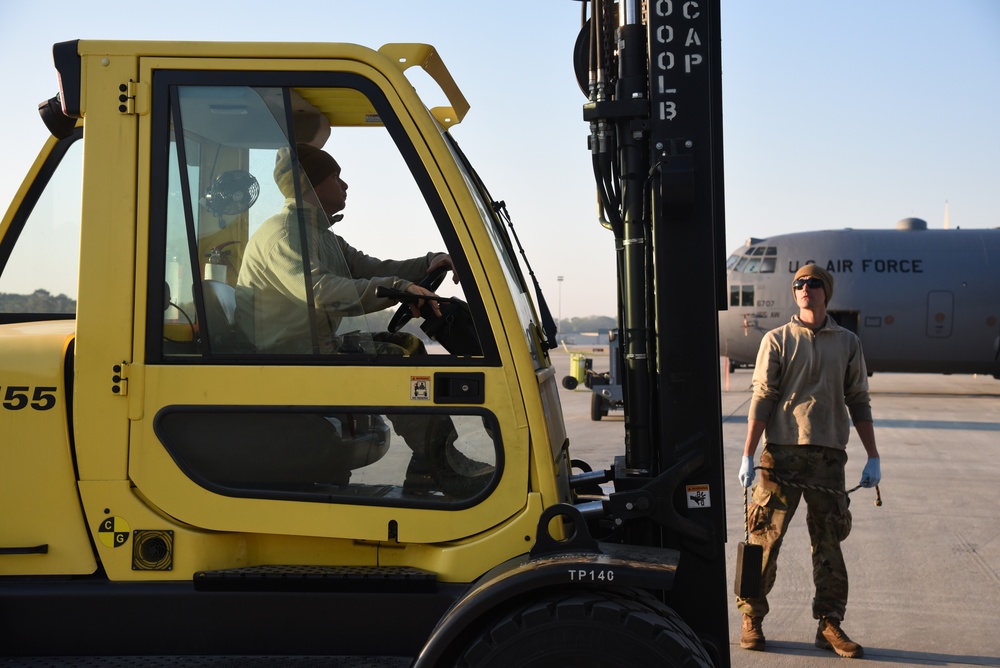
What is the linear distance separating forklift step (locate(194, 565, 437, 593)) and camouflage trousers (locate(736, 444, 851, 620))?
2635 millimetres

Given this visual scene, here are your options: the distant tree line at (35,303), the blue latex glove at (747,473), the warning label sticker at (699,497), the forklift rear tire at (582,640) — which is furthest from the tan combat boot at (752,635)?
the distant tree line at (35,303)

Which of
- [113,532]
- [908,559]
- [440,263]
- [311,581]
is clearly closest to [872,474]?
[908,559]

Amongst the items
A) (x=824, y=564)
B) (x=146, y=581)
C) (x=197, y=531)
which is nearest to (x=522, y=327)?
(x=197, y=531)

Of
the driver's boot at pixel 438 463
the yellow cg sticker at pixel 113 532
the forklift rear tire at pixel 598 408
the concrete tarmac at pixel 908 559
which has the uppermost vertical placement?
the driver's boot at pixel 438 463

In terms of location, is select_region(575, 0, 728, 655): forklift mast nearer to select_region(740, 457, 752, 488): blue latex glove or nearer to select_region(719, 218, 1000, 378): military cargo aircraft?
select_region(740, 457, 752, 488): blue latex glove

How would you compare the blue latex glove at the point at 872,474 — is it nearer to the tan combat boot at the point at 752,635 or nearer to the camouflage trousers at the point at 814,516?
the camouflage trousers at the point at 814,516

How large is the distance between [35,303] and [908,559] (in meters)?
6.12

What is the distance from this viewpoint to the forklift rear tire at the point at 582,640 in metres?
2.66

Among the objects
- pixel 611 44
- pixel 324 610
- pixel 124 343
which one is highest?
pixel 611 44

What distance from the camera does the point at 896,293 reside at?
21.2 m

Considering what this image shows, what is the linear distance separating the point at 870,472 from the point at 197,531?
12.1ft

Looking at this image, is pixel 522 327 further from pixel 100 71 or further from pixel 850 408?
pixel 850 408

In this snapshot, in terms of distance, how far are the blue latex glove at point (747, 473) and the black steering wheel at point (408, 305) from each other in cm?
251

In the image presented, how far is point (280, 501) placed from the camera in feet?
9.84
